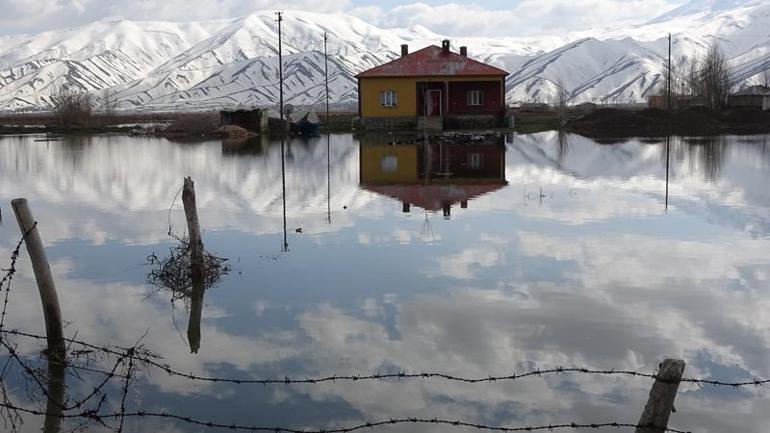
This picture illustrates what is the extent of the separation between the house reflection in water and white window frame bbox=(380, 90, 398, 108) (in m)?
11.9

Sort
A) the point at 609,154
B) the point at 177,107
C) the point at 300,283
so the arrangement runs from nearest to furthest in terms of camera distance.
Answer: the point at 300,283 < the point at 609,154 < the point at 177,107

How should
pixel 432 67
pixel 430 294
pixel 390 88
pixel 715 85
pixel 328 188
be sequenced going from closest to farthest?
pixel 430 294 → pixel 328 188 → pixel 390 88 → pixel 432 67 → pixel 715 85

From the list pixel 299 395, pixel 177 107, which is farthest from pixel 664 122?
pixel 177 107

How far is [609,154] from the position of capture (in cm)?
3497

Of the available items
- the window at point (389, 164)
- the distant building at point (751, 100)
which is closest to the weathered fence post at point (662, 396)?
the window at point (389, 164)

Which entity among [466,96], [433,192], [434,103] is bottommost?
[433,192]

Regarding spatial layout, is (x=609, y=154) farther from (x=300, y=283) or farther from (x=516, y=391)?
(x=516, y=391)

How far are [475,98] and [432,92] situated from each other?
260cm

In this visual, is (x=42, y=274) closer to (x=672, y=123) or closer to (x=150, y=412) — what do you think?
(x=150, y=412)

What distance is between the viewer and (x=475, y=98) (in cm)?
5350

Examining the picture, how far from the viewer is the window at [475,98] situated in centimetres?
5344

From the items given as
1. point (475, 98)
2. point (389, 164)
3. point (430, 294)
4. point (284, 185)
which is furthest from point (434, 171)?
point (475, 98)

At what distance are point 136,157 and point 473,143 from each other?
14.1 meters

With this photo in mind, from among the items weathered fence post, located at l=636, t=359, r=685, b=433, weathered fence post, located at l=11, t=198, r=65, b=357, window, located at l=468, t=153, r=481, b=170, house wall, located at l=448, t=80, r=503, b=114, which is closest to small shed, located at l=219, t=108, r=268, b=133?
house wall, located at l=448, t=80, r=503, b=114
